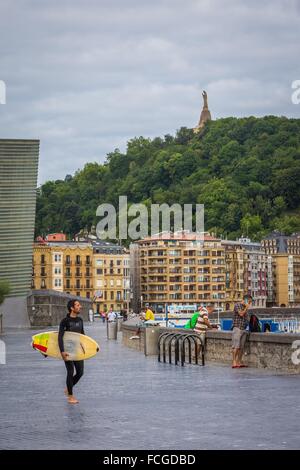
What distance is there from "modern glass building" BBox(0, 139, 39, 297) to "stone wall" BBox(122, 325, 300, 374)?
3247 inches

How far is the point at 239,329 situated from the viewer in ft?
78.0

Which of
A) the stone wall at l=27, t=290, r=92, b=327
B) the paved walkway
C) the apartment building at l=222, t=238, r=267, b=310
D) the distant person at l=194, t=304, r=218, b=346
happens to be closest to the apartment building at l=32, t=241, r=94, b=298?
the apartment building at l=222, t=238, r=267, b=310

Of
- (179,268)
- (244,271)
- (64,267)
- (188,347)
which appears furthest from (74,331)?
(244,271)

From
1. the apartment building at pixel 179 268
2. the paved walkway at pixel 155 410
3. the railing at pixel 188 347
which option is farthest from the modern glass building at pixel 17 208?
the paved walkway at pixel 155 410

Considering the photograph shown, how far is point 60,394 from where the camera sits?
1881 centimetres

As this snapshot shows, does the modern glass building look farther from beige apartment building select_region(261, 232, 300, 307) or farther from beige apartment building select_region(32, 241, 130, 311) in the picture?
beige apartment building select_region(261, 232, 300, 307)

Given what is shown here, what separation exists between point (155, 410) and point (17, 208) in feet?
322

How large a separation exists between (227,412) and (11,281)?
95.5 meters

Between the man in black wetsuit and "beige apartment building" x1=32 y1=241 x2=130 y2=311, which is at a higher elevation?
"beige apartment building" x1=32 y1=241 x2=130 y2=311

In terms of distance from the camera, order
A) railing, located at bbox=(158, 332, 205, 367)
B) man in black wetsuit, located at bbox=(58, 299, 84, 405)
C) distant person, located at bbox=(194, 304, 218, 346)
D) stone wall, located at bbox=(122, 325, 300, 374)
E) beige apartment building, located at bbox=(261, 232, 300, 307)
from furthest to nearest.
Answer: beige apartment building, located at bbox=(261, 232, 300, 307) → distant person, located at bbox=(194, 304, 218, 346) → railing, located at bbox=(158, 332, 205, 367) → stone wall, located at bbox=(122, 325, 300, 374) → man in black wetsuit, located at bbox=(58, 299, 84, 405)

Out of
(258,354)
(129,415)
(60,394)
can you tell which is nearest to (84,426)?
(129,415)

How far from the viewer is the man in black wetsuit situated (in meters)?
17.0

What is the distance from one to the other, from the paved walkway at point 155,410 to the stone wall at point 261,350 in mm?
460

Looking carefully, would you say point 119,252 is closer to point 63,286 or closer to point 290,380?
point 63,286
